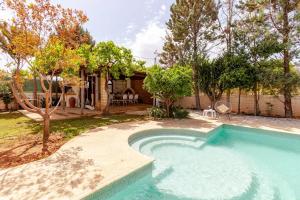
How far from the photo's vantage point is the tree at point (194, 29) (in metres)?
15.3

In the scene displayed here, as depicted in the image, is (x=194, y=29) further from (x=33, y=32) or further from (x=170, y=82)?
(x=33, y=32)

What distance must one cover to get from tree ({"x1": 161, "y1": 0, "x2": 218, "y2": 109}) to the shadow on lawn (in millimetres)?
12266

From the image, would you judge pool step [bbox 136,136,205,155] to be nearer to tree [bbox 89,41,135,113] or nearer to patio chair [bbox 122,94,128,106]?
Result: tree [bbox 89,41,135,113]

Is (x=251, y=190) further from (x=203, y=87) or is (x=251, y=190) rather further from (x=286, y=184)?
(x=203, y=87)

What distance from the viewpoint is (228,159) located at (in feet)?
21.0

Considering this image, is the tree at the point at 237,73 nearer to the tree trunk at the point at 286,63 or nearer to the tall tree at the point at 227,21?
the tall tree at the point at 227,21

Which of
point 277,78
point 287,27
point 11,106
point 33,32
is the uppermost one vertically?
point 287,27

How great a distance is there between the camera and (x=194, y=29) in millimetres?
15875

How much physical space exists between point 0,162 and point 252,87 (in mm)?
13409

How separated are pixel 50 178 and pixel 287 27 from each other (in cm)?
1447

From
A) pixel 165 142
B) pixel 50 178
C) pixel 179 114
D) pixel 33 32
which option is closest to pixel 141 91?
pixel 179 114

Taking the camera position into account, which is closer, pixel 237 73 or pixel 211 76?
pixel 237 73

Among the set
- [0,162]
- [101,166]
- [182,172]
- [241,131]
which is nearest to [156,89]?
[241,131]

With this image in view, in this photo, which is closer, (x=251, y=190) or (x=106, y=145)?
(x=251, y=190)
